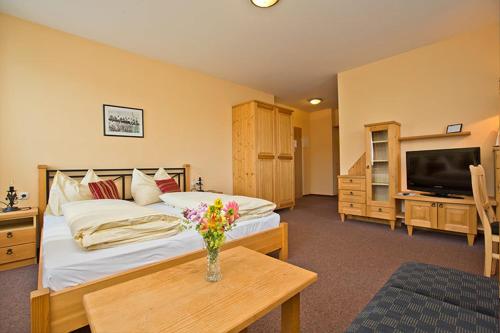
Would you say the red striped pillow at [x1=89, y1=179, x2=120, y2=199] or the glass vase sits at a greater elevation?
the red striped pillow at [x1=89, y1=179, x2=120, y2=199]

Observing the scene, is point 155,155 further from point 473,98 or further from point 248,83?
point 473,98

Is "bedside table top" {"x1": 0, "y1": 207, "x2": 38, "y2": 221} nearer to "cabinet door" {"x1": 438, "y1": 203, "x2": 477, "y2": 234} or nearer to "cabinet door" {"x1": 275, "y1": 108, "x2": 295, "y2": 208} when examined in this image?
"cabinet door" {"x1": 275, "y1": 108, "x2": 295, "y2": 208}

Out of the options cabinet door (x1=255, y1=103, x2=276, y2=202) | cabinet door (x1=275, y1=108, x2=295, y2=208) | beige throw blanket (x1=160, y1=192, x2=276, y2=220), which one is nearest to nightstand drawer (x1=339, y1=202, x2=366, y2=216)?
cabinet door (x1=275, y1=108, x2=295, y2=208)

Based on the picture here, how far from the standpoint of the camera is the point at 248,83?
5.00 meters

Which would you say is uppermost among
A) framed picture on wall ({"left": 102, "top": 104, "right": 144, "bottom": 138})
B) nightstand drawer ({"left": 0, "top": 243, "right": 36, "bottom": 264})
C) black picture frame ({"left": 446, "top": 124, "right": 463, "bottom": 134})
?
framed picture on wall ({"left": 102, "top": 104, "right": 144, "bottom": 138})

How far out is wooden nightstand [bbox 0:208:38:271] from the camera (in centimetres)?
229

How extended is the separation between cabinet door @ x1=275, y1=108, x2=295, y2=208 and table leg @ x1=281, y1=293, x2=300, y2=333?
366cm

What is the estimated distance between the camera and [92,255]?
141 cm

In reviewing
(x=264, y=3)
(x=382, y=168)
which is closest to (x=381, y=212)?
(x=382, y=168)

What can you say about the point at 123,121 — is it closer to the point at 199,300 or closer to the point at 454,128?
the point at 199,300

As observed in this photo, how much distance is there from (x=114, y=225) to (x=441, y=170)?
403 centimetres

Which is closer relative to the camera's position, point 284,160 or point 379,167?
point 379,167

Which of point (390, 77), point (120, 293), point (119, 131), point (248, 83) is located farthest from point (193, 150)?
point (390, 77)

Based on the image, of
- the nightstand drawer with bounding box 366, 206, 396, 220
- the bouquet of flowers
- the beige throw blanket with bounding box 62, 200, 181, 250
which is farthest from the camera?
the nightstand drawer with bounding box 366, 206, 396, 220
